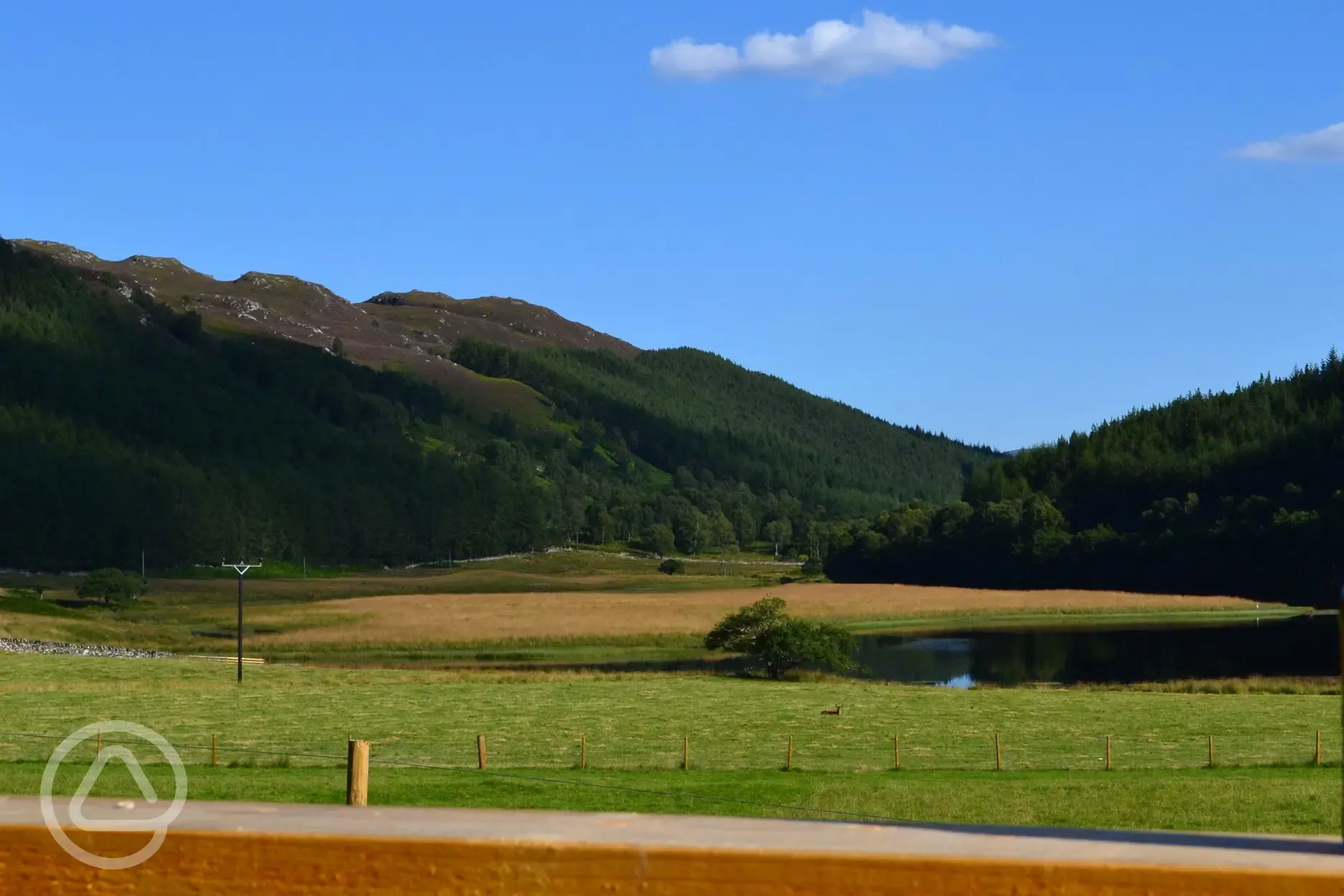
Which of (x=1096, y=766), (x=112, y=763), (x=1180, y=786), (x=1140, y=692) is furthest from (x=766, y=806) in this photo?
(x=1140, y=692)

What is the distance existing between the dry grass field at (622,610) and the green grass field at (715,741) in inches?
1119

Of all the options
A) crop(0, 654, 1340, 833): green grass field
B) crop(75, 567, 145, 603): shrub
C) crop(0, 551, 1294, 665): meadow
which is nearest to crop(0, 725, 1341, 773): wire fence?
crop(0, 654, 1340, 833): green grass field

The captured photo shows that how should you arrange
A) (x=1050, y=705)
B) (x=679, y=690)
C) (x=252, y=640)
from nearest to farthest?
(x=1050, y=705) < (x=679, y=690) < (x=252, y=640)

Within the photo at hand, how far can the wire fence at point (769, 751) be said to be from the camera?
116 feet

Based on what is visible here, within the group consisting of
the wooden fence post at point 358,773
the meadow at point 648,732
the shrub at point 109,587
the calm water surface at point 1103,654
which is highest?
the wooden fence post at point 358,773

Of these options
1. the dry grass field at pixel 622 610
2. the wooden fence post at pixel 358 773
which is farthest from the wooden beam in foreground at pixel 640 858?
the dry grass field at pixel 622 610

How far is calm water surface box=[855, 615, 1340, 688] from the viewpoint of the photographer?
7425 cm

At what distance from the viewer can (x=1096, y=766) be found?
120ft

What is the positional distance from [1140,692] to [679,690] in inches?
728

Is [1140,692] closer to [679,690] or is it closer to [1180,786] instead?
[679,690]

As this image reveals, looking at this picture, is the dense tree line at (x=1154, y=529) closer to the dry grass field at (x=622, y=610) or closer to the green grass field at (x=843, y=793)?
the dry grass field at (x=622, y=610)

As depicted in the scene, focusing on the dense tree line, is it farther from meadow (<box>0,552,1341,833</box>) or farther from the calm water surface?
meadow (<box>0,552,1341,833</box>)

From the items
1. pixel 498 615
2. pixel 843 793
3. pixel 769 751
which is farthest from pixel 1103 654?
pixel 843 793

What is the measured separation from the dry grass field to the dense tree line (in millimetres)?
22555
